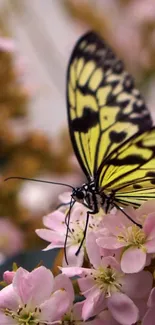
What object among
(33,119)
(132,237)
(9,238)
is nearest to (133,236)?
(132,237)

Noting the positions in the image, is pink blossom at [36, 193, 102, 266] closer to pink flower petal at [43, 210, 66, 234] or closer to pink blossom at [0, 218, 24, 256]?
pink flower petal at [43, 210, 66, 234]

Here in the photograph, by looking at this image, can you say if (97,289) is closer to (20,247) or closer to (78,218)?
(78,218)

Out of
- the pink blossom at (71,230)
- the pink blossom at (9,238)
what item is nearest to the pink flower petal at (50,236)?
the pink blossom at (71,230)

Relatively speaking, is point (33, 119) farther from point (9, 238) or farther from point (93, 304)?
point (93, 304)

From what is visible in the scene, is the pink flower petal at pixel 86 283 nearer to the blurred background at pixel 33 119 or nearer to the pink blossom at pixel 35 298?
the pink blossom at pixel 35 298

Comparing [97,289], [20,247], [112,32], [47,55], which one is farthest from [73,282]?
[47,55]
